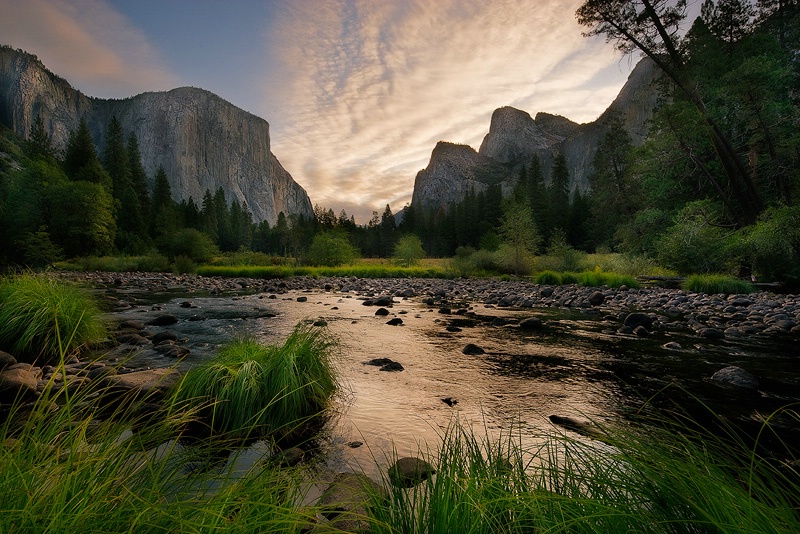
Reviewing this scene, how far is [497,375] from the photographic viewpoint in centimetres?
A: 556

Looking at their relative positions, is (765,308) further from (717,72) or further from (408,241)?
(408,241)

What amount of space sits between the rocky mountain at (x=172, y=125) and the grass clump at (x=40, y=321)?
154 m

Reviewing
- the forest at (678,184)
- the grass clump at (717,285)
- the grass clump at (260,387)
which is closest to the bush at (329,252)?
the forest at (678,184)

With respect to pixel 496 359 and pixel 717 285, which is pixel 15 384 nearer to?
pixel 496 359

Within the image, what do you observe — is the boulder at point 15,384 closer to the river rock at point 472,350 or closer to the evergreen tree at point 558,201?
the river rock at point 472,350

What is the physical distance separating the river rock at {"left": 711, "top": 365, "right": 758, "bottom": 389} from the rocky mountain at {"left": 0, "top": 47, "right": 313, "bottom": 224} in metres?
161

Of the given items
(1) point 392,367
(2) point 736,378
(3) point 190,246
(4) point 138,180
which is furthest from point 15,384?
(4) point 138,180

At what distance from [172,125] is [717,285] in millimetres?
178035

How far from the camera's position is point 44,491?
4.69 ft

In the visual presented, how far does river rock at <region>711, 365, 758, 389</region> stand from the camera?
193 inches

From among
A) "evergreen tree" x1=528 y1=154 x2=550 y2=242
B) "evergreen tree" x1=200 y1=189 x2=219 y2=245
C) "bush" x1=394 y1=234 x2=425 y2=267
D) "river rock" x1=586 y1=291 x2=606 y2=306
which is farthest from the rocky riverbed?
"evergreen tree" x1=200 y1=189 x2=219 y2=245

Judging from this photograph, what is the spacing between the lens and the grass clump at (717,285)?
14730mm

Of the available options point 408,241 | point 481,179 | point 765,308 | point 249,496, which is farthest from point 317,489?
point 481,179

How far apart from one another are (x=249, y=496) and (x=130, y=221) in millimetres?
62434
